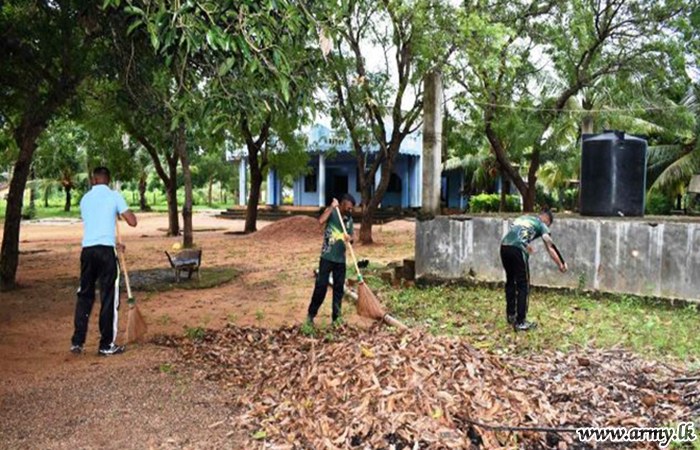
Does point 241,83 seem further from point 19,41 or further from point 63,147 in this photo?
point 63,147

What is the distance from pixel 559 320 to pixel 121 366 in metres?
5.18

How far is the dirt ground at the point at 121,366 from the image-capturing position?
3852 mm

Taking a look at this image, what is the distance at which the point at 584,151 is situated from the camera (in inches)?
359

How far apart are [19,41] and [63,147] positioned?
26.6m

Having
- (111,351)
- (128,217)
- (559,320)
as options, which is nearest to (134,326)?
(111,351)

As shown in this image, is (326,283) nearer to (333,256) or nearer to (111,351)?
(333,256)

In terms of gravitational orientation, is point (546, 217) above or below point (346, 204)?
below

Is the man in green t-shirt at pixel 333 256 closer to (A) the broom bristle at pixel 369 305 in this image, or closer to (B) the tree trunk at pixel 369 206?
(A) the broom bristle at pixel 369 305

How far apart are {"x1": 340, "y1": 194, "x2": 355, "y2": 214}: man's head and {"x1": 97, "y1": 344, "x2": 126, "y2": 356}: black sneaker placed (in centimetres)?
291

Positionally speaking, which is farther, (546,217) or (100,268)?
(546,217)

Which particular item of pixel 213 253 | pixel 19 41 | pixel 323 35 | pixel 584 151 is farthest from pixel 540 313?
pixel 213 253

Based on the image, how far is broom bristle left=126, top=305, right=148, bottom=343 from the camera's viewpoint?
19.8 ft

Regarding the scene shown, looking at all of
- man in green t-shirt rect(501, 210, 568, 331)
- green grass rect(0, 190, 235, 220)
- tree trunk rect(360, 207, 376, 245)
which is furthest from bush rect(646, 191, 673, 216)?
green grass rect(0, 190, 235, 220)

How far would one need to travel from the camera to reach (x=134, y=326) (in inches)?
239
